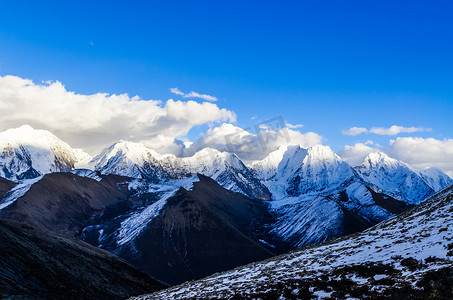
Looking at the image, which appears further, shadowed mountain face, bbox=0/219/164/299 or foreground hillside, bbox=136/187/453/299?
shadowed mountain face, bbox=0/219/164/299

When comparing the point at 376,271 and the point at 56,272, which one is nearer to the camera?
the point at 376,271

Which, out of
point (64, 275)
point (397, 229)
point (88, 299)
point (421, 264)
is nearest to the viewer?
point (421, 264)

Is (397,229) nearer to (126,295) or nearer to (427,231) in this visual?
(427,231)

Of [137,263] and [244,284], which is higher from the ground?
[244,284]

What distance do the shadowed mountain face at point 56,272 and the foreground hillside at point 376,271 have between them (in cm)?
2514

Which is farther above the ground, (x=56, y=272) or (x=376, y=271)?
(x=56, y=272)

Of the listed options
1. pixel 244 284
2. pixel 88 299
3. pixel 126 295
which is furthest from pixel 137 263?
pixel 244 284

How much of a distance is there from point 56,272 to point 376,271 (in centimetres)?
5348

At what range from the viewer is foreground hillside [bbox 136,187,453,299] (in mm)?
21625

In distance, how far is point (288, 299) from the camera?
2497cm

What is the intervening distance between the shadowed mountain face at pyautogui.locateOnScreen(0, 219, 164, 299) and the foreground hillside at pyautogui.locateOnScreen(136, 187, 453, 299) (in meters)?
25.1

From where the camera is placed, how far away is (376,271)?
26.4 meters

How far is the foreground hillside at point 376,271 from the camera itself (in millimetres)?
21625

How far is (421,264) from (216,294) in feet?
53.4
